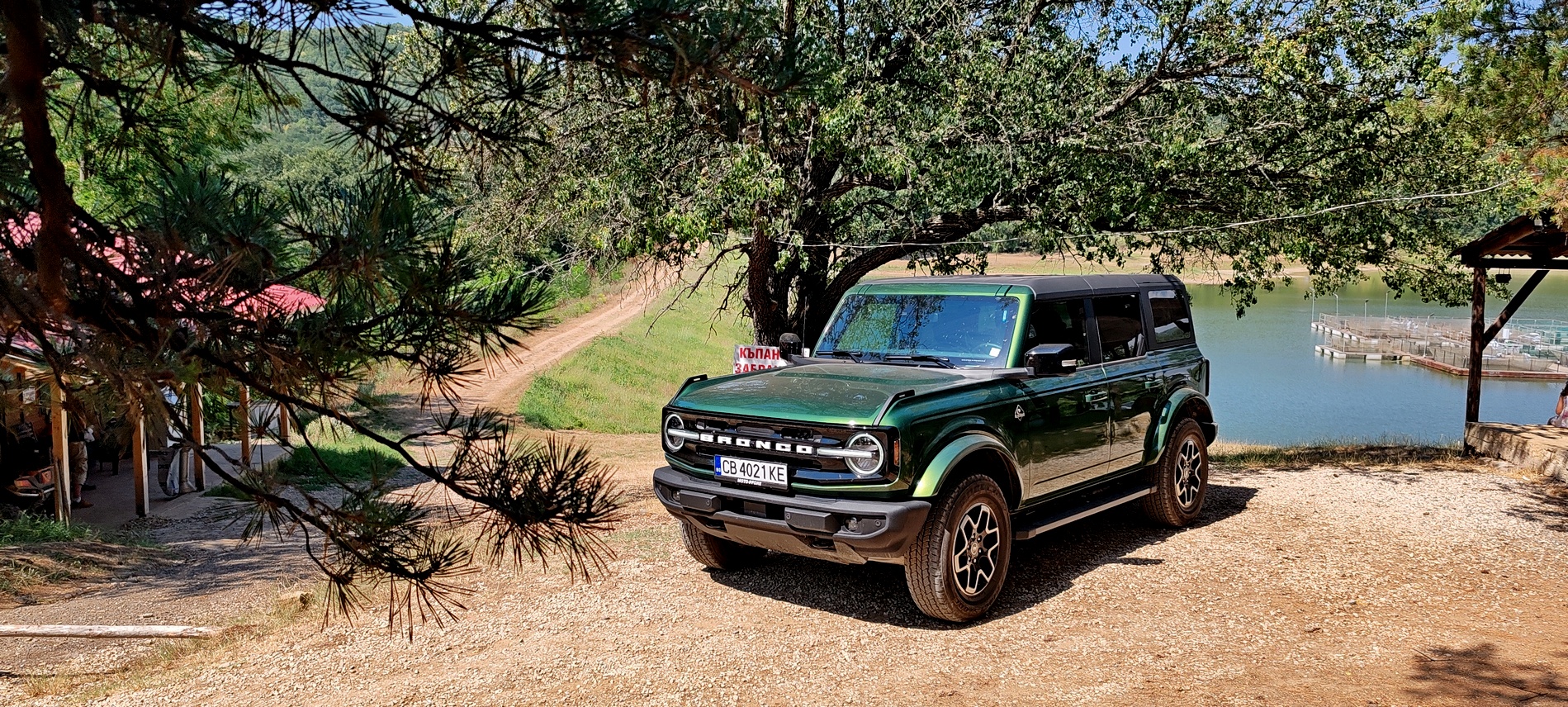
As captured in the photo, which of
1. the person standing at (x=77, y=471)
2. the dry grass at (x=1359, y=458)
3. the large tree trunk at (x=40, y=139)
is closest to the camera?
the large tree trunk at (x=40, y=139)

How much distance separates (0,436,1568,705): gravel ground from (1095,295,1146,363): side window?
1378mm

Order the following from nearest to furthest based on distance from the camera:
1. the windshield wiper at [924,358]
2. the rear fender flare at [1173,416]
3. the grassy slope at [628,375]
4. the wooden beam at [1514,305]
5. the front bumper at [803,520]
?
1. the front bumper at [803,520]
2. the windshield wiper at [924,358]
3. the rear fender flare at [1173,416]
4. the wooden beam at [1514,305]
5. the grassy slope at [628,375]

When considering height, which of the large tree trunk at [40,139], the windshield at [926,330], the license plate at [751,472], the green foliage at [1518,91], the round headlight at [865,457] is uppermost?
the green foliage at [1518,91]

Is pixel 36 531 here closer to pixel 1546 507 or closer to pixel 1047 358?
pixel 1047 358

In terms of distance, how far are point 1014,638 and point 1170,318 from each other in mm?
3518

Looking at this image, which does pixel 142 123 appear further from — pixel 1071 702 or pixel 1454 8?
pixel 1454 8

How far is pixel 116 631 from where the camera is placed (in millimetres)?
6691

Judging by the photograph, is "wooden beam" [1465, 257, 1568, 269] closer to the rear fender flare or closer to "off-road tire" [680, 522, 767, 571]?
the rear fender flare

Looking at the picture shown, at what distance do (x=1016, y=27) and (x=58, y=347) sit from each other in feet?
33.1

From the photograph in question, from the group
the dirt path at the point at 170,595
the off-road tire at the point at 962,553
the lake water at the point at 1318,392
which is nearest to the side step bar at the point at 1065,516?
the off-road tire at the point at 962,553

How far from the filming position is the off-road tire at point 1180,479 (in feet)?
25.9

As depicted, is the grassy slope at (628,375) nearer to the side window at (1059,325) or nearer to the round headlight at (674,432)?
the side window at (1059,325)

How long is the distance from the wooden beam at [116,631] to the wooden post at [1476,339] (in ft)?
42.2

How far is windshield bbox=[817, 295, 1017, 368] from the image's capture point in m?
6.79
